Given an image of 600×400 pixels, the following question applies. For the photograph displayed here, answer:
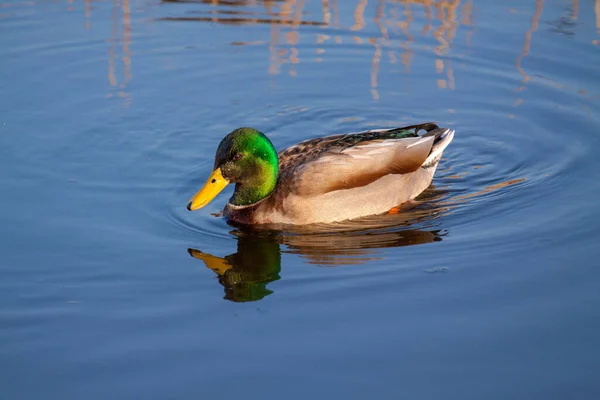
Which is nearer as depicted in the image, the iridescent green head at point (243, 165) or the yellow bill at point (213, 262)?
the yellow bill at point (213, 262)

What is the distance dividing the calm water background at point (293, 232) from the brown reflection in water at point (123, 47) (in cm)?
4

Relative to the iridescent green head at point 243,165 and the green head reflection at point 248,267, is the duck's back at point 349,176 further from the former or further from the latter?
the green head reflection at point 248,267

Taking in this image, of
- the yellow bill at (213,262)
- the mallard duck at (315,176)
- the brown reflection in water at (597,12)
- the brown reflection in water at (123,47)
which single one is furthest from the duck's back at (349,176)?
the brown reflection in water at (597,12)

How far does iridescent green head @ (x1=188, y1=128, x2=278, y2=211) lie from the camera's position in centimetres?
763

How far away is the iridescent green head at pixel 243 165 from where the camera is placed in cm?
763

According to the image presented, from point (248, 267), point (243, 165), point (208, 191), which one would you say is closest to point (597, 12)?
point (243, 165)

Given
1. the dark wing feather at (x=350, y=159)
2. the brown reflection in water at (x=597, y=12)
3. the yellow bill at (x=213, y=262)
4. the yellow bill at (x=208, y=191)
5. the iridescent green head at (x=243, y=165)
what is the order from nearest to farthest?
the yellow bill at (x=213, y=262), the yellow bill at (x=208, y=191), the iridescent green head at (x=243, y=165), the dark wing feather at (x=350, y=159), the brown reflection in water at (x=597, y=12)

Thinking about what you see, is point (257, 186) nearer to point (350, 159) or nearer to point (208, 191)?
point (208, 191)

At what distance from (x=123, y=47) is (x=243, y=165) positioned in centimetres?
370

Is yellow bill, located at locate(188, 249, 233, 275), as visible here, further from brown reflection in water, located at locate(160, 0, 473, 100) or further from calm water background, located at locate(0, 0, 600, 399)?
brown reflection in water, located at locate(160, 0, 473, 100)

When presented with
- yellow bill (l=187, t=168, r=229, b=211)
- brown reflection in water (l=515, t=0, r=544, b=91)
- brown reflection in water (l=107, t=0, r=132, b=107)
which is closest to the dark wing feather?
yellow bill (l=187, t=168, r=229, b=211)

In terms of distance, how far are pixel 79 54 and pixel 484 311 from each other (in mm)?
6315

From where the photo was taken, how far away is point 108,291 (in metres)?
6.33

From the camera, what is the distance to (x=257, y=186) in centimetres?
784
